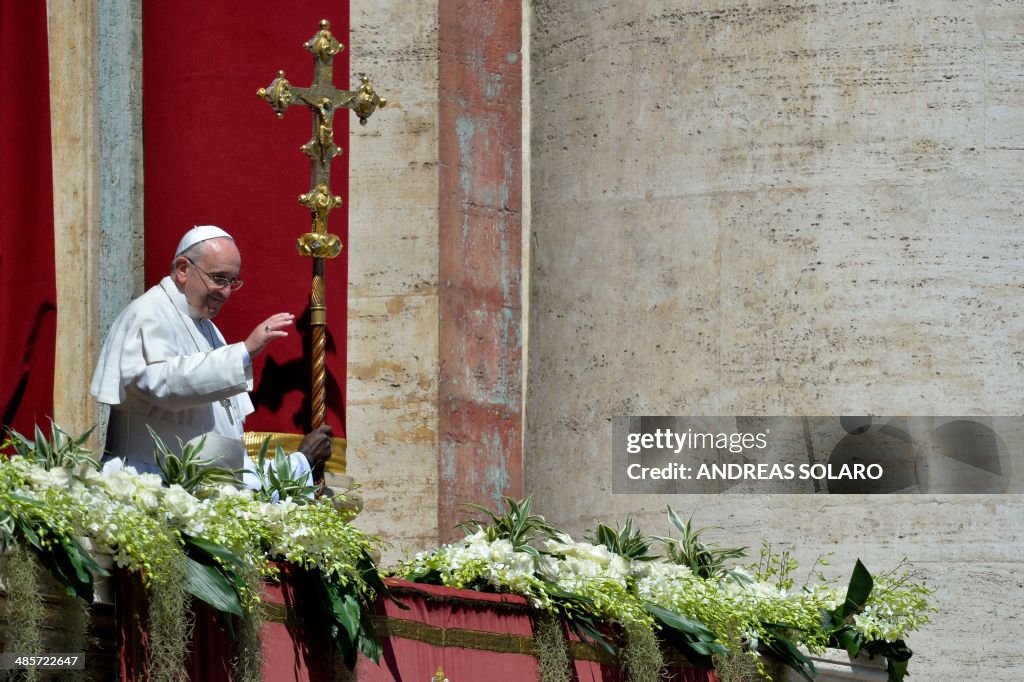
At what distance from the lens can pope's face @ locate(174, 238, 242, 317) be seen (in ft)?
22.5

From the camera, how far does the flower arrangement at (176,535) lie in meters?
4.80

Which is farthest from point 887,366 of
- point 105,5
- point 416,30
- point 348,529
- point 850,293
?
point 348,529

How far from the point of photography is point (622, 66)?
412 inches

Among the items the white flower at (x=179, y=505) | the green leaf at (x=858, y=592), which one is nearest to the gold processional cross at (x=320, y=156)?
the green leaf at (x=858, y=592)

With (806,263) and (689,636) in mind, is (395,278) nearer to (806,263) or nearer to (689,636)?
(806,263)

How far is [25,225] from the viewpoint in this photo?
7668mm

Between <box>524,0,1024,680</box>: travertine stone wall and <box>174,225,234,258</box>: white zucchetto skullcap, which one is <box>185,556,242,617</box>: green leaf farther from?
<box>524,0,1024,680</box>: travertine stone wall

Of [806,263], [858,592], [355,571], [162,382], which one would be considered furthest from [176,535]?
[806,263]

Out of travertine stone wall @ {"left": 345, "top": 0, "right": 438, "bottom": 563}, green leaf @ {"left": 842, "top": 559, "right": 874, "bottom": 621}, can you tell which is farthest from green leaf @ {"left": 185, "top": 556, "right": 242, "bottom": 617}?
travertine stone wall @ {"left": 345, "top": 0, "right": 438, "bottom": 563}

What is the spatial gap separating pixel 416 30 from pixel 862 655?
4014mm

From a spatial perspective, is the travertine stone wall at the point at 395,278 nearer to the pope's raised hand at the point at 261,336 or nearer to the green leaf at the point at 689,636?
the green leaf at the point at 689,636

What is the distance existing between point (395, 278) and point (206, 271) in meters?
3.09

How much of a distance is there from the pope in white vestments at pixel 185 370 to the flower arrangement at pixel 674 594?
0.64 m

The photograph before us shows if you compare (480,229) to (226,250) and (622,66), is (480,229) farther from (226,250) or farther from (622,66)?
(226,250)
